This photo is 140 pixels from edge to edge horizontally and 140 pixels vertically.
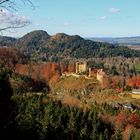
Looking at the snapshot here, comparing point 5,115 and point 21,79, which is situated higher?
point 5,115

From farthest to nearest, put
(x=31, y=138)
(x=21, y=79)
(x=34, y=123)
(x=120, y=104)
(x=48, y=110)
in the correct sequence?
1. (x=21, y=79)
2. (x=120, y=104)
3. (x=48, y=110)
4. (x=34, y=123)
5. (x=31, y=138)

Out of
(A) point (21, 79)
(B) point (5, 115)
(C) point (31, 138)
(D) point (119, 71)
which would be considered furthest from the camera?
(D) point (119, 71)

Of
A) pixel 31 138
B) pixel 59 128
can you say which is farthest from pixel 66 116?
pixel 31 138

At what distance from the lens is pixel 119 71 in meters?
142

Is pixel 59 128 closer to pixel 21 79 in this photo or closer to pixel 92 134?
pixel 92 134

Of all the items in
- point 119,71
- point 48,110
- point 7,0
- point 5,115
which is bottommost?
point 119,71

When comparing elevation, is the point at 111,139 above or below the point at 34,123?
below

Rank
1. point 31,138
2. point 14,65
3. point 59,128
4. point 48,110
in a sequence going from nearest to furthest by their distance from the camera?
1. point 31,138
2. point 59,128
3. point 48,110
4. point 14,65

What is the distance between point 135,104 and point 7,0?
68.0m

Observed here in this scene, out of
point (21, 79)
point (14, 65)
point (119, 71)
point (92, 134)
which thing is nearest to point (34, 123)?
point (92, 134)

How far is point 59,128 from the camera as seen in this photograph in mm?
42469

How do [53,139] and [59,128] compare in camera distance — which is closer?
[53,139]

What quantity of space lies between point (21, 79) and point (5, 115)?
68.6 m

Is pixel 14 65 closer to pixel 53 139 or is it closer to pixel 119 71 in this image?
pixel 119 71
